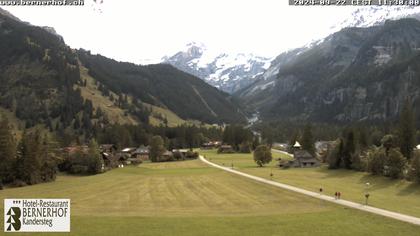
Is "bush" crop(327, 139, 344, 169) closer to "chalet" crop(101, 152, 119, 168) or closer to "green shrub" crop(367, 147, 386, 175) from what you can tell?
"green shrub" crop(367, 147, 386, 175)

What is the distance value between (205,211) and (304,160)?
94.5 metres

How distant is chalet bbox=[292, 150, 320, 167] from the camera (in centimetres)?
15750

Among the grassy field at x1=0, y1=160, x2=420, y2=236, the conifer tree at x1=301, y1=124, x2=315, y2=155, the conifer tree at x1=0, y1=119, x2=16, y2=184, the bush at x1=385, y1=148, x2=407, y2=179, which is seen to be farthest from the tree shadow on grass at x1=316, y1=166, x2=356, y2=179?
the conifer tree at x1=0, y1=119, x2=16, y2=184

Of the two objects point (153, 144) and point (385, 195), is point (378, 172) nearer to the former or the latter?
point (385, 195)

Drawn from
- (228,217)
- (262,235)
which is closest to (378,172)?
(228,217)

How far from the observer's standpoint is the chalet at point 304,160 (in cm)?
15750

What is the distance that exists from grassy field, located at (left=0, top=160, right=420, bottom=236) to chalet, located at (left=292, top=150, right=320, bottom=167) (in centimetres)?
5433

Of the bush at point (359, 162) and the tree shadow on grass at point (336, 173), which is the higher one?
the bush at point (359, 162)

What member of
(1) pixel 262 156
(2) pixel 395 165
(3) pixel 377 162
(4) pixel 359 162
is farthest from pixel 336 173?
(1) pixel 262 156

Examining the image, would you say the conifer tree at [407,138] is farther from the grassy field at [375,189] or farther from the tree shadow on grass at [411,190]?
the tree shadow on grass at [411,190]

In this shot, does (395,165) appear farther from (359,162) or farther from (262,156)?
(262,156)

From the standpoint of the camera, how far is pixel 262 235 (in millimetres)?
52000

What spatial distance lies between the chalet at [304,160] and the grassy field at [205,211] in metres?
54.3

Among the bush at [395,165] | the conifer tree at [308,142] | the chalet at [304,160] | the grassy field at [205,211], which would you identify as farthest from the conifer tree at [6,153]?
the conifer tree at [308,142]
